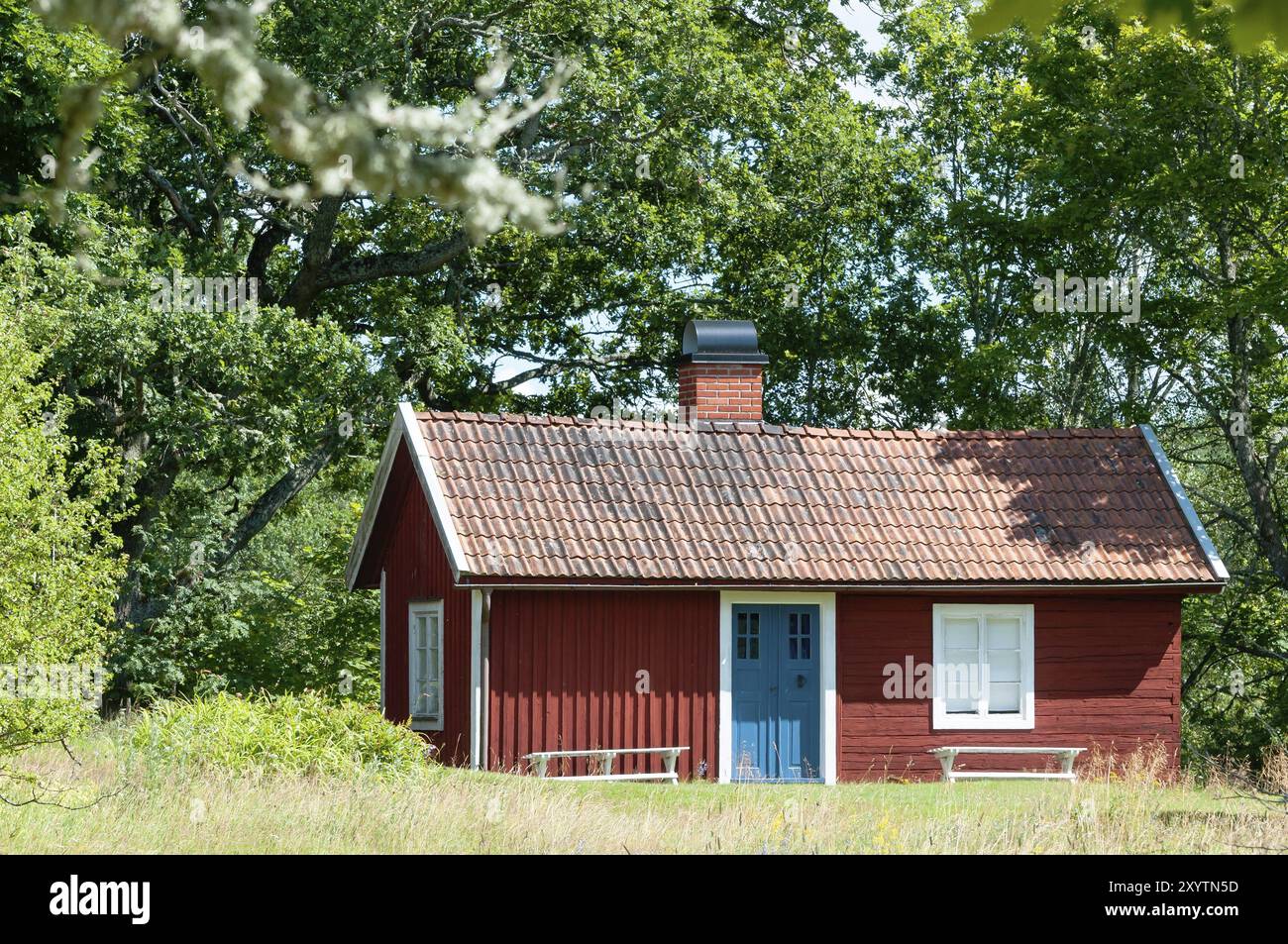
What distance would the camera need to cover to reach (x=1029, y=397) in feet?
99.0

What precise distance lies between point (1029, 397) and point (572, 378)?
8.97 m

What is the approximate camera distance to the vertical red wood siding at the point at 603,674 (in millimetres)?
17812

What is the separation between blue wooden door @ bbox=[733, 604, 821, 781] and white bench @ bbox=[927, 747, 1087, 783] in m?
1.55

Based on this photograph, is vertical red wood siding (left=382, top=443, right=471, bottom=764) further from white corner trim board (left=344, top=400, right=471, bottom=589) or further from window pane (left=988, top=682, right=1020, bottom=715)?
window pane (left=988, top=682, right=1020, bottom=715)

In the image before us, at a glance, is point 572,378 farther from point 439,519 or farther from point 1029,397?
point 439,519

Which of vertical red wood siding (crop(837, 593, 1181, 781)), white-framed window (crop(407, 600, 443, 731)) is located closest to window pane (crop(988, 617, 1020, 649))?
vertical red wood siding (crop(837, 593, 1181, 781))

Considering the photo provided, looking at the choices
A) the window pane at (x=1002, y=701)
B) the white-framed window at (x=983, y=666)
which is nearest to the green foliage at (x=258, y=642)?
the white-framed window at (x=983, y=666)

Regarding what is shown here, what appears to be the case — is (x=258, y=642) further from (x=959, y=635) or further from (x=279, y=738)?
(x=279, y=738)

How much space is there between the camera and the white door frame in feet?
60.5

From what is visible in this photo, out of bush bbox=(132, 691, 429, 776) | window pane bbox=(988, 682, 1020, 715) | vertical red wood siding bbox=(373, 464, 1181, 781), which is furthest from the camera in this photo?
window pane bbox=(988, 682, 1020, 715)

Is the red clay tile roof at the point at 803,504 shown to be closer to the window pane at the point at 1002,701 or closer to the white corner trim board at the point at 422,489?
the white corner trim board at the point at 422,489

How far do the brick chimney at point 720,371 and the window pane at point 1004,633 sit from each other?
14.3ft

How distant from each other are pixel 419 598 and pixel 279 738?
20.9 ft
